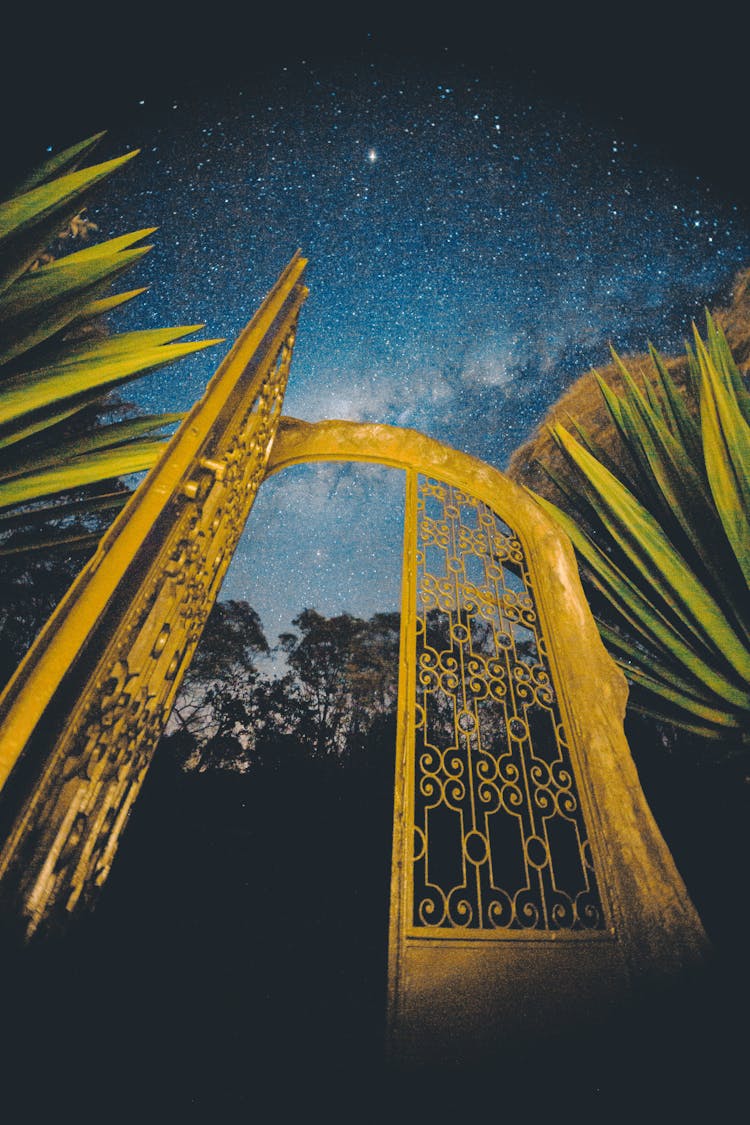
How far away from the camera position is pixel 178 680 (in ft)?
5.59

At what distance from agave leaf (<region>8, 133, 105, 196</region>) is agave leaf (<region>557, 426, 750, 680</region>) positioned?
2541mm

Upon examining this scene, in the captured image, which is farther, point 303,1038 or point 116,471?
point 303,1038

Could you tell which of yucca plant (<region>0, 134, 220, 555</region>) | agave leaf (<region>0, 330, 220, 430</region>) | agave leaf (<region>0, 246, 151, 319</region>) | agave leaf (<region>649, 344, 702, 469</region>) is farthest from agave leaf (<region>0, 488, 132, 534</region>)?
agave leaf (<region>649, 344, 702, 469</region>)

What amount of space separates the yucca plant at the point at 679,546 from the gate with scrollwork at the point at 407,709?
28 cm

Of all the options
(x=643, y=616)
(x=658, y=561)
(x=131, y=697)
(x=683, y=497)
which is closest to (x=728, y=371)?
(x=683, y=497)

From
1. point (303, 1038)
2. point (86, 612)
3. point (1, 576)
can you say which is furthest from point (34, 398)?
point (303, 1038)

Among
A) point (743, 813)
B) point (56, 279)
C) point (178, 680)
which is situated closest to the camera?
point (56, 279)

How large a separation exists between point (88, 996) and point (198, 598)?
→ 1124 millimetres

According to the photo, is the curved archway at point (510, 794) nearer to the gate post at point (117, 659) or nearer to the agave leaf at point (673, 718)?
the agave leaf at point (673, 718)

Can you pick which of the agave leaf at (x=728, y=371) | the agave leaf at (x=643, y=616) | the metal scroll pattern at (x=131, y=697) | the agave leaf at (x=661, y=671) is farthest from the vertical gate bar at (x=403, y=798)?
the agave leaf at (x=728, y=371)

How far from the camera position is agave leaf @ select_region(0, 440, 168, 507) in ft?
4.56

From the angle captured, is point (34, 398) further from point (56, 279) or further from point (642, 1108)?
point (642, 1108)

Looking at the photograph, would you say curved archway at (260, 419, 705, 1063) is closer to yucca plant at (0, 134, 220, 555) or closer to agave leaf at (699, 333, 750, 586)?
agave leaf at (699, 333, 750, 586)

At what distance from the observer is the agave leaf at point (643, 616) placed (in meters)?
2.12
